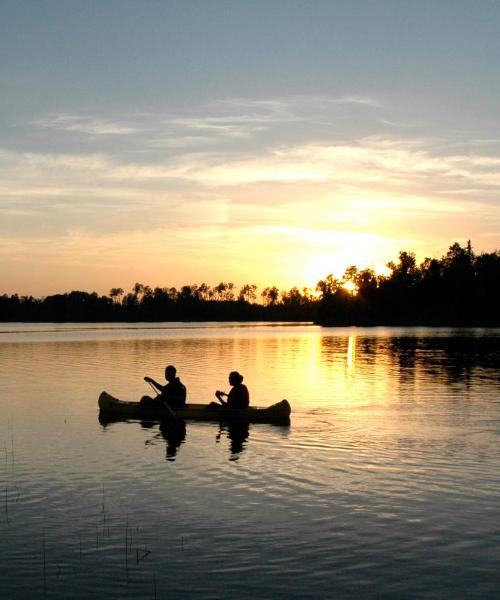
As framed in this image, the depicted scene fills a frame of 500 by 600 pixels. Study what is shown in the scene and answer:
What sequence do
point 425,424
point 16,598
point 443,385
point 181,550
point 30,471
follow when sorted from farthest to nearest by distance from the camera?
1. point 443,385
2. point 425,424
3. point 30,471
4. point 181,550
5. point 16,598

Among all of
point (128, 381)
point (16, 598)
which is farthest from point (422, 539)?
point (128, 381)

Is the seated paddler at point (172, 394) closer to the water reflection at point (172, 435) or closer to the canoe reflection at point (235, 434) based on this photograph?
the water reflection at point (172, 435)

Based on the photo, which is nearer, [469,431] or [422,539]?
[422,539]

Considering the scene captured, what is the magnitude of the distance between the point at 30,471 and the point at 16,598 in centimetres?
984

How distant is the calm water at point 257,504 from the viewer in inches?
509

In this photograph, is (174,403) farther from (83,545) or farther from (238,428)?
(83,545)

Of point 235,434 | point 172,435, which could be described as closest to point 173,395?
point 172,435

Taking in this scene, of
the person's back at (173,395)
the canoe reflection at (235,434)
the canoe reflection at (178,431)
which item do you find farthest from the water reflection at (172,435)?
the canoe reflection at (235,434)

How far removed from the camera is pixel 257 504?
17609mm

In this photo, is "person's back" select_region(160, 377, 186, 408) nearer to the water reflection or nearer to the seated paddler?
the seated paddler

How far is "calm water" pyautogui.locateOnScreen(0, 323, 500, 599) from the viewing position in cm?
1294

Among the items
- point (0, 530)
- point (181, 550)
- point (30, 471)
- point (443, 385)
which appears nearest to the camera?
point (181, 550)

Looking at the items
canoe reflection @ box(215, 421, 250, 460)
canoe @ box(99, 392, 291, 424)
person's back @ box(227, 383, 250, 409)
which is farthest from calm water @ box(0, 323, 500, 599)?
person's back @ box(227, 383, 250, 409)

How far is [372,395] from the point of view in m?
42.7
